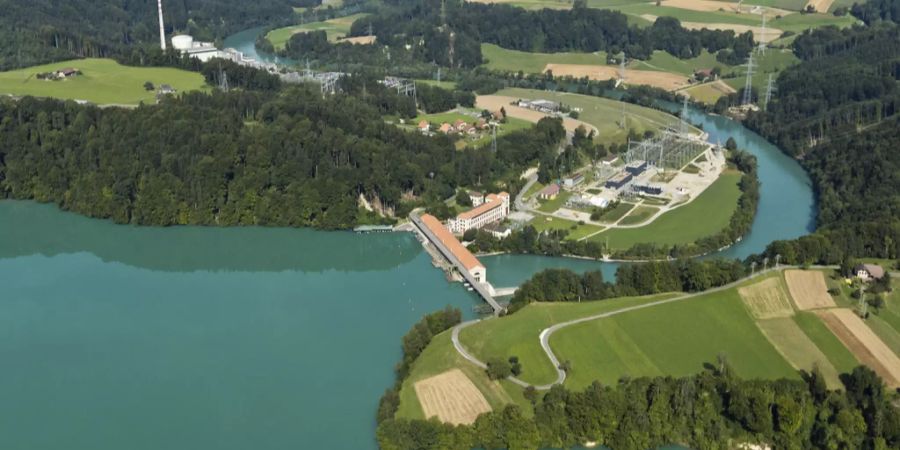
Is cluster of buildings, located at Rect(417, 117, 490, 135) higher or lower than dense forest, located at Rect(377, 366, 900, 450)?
higher

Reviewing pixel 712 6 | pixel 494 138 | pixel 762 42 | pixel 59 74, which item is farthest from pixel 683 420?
pixel 712 6

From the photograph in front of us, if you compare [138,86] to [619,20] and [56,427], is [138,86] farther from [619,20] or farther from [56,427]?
[619,20]

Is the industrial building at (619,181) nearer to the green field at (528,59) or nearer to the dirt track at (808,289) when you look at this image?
the dirt track at (808,289)

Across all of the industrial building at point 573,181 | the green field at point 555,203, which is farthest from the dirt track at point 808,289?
the industrial building at point 573,181

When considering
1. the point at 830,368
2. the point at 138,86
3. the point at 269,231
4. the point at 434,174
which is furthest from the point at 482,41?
the point at 830,368

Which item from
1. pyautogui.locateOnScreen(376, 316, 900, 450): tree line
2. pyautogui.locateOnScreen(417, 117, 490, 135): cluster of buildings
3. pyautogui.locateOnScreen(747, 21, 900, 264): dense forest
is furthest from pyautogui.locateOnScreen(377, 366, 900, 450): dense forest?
pyautogui.locateOnScreen(417, 117, 490, 135): cluster of buildings

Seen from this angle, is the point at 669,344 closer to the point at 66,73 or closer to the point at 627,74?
the point at 66,73

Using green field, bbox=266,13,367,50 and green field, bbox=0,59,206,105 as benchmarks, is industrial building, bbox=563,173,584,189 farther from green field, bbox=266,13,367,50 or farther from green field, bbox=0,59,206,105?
green field, bbox=266,13,367,50
